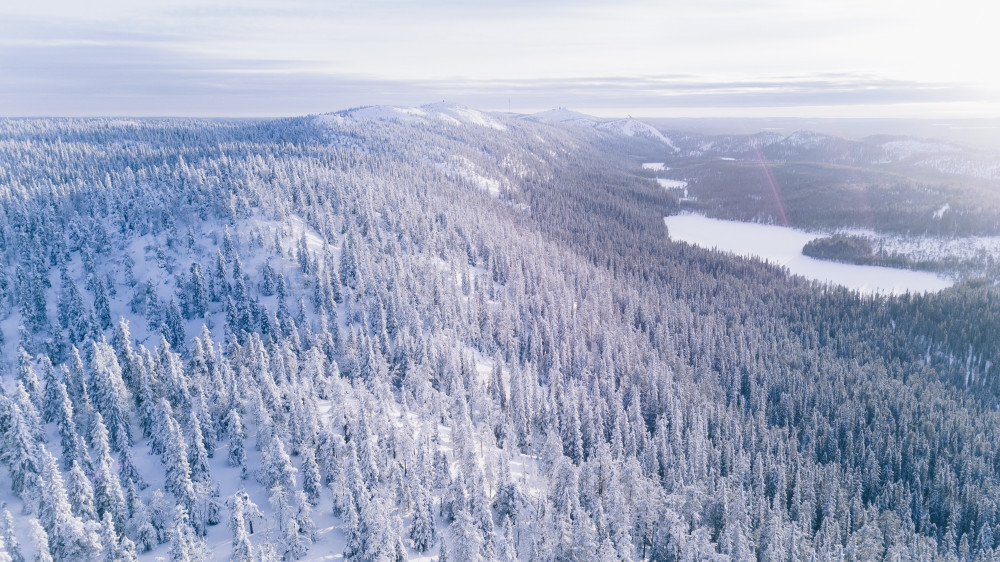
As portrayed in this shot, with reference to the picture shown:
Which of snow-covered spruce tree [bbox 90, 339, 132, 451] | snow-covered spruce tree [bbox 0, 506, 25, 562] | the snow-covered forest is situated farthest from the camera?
snow-covered spruce tree [bbox 90, 339, 132, 451]

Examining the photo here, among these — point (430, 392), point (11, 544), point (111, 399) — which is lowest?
point (430, 392)

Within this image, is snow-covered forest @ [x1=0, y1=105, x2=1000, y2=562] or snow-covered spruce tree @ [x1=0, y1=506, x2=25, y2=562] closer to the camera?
snow-covered spruce tree @ [x1=0, y1=506, x2=25, y2=562]

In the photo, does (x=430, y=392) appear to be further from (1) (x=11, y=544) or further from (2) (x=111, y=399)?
(1) (x=11, y=544)

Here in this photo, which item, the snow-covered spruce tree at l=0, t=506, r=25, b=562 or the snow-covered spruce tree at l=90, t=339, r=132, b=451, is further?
the snow-covered spruce tree at l=90, t=339, r=132, b=451

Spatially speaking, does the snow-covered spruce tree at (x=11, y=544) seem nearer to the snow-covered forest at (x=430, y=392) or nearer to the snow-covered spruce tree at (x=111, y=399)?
the snow-covered forest at (x=430, y=392)

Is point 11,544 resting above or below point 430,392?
above

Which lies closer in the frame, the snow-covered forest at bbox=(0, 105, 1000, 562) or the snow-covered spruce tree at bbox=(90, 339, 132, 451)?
the snow-covered forest at bbox=(0, 105, 1000, 562)

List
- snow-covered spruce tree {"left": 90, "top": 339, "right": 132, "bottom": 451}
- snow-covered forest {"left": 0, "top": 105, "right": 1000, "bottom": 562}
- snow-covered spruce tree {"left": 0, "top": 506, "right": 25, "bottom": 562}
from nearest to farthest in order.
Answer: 1. snow-covered spruce tree {"left": 0, "top": 506, "right": 25, "bottom": 562}
2. snow-covered forest {"left": 0, "top": 105, "right": 1000, "bottom": 562}
3. snow-covered spruce tree {"left": 90, "top": 339, "right": 132, "bottom": 451}

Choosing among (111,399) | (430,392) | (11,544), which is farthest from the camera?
(430,392)

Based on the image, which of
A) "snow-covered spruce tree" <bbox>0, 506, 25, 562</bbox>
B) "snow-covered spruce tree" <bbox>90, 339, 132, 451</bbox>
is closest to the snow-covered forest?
"snow-covered spruce tree" <bbox>0, 506, 25, 562</bbox>

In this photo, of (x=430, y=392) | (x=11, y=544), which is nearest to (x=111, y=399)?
(x=11, y=544)

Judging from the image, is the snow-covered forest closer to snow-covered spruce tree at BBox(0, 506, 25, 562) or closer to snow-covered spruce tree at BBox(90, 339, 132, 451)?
snow-covered spruce tree at BBox(0, 506, 25, 562)
